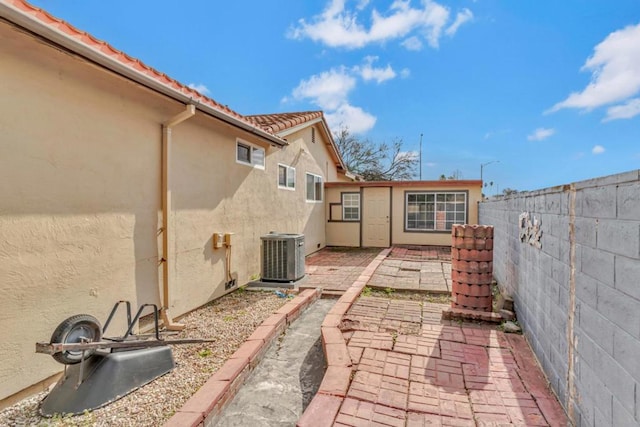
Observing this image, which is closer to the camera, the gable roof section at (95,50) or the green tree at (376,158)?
the gable roof section at (95,50)

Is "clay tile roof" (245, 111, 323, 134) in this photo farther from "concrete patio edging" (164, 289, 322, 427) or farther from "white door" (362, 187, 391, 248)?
"concrete patio edging" (164, 289, 322, 427)

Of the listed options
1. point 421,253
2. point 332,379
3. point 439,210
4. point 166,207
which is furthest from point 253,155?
point 439,210

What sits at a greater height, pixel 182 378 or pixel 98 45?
pixel 98 45

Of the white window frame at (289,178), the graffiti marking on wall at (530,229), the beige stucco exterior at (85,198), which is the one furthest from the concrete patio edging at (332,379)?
the white window frame at (289,178)

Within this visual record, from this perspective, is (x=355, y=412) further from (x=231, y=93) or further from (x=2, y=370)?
(x=231, y=93)

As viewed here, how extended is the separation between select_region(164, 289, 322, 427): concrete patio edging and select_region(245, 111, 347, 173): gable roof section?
467 centimetres

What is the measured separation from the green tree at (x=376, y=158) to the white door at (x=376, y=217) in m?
17.3

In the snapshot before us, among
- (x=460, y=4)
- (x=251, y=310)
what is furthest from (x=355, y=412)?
(x=460, y=4)

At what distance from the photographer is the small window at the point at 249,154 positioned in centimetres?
647

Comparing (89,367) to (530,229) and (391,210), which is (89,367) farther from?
(391,210)

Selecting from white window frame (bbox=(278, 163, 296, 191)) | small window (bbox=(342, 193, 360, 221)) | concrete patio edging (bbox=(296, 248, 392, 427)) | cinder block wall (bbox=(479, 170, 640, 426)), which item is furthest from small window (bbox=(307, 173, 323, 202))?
cinder block wall (bbox=(479, 170, 640, 426))

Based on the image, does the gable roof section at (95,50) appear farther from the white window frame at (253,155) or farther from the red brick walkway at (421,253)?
the red brick walkway at (421,253)

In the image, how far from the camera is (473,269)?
4.79 meters

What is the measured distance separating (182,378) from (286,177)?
6402mm
